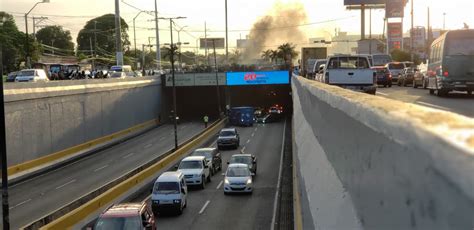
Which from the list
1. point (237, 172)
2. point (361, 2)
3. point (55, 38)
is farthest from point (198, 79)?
point (55, 38)

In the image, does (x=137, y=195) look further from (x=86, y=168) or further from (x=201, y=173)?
(x=86, y=168)

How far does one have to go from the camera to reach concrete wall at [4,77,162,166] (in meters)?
37.5

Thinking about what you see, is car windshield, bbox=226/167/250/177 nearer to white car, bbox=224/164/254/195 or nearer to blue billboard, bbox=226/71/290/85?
white car, bbox=224/164/254/195

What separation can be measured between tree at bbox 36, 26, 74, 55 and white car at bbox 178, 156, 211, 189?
141m

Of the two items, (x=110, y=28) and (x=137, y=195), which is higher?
(x=110, y=28)

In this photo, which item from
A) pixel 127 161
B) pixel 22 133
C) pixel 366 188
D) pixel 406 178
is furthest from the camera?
pixel 127 161

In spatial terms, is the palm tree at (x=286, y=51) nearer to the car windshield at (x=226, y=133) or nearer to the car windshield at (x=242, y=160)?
the car windshield at (x=226, y=133)

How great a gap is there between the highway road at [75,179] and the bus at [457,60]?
1996 centimetres

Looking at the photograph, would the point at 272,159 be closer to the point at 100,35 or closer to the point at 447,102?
the point at 447,102

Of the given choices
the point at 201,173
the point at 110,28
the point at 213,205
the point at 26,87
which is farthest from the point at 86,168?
the point at 110,28

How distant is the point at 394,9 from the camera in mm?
114250

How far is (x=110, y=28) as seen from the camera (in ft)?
579

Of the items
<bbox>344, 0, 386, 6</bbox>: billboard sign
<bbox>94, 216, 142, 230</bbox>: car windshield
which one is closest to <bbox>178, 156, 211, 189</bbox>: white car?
<bbox>94, 216, 142, 230</bbox>: car windshield

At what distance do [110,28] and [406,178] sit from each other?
181 m
